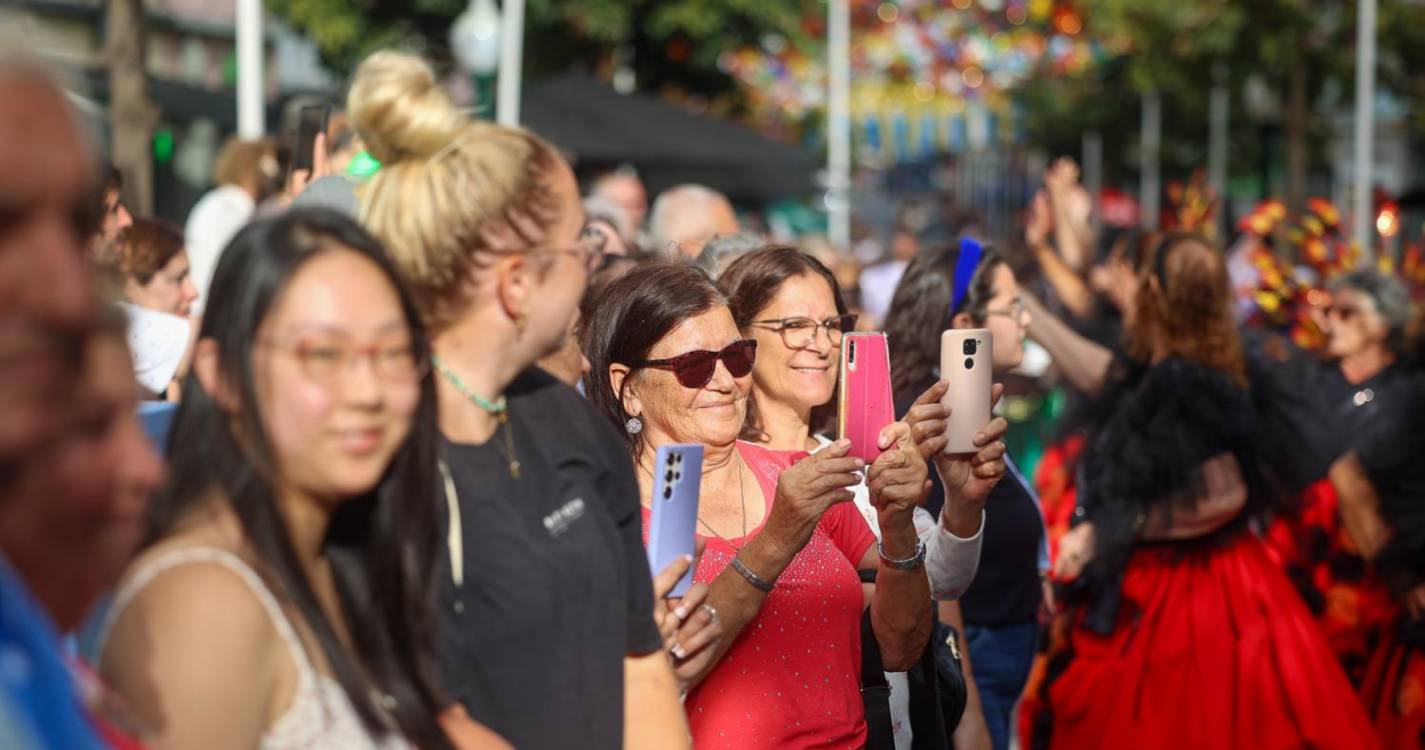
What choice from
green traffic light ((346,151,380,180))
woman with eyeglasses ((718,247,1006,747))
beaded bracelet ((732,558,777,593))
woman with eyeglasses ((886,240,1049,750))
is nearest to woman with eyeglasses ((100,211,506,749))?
beaded bracelet ((732,558,777,593))

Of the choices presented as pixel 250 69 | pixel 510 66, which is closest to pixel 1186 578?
pixel 250 69

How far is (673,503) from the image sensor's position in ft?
9.82

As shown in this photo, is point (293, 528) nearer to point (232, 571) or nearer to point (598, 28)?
point (232, 571)

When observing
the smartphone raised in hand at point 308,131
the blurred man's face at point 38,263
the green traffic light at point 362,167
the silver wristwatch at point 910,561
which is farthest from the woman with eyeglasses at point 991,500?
the blurred man's face at point 38,263

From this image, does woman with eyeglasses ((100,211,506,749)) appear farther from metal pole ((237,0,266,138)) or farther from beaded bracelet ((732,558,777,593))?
metal pole ((237,0,266,138))

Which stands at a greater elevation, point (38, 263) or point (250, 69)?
point (250, 69)

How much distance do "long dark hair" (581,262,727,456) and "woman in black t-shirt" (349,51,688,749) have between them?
1225mm

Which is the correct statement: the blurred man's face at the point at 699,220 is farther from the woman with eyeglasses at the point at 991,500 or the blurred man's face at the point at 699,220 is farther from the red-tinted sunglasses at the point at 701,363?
the red-tinted sunglasses at the point at 701,363

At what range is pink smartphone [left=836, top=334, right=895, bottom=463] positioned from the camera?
385cm

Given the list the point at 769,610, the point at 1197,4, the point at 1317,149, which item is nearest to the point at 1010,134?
the point at 1317,149

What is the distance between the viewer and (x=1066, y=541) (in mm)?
6645

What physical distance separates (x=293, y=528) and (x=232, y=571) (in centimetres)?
16

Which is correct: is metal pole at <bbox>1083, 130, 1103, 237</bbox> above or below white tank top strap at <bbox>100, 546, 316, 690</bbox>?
above

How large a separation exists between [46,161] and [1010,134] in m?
43.2
